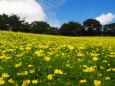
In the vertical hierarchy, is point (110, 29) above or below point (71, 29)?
above

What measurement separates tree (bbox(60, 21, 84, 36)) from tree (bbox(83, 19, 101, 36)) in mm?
1746

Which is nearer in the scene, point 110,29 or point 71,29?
point 110,29

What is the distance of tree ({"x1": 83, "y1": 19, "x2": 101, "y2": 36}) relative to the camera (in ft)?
281

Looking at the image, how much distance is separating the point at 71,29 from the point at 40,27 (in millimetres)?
17476

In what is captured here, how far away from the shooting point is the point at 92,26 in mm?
89125

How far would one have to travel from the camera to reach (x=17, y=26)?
9044 cm

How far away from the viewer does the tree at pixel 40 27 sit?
9822cm

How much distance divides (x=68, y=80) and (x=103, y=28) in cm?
8290

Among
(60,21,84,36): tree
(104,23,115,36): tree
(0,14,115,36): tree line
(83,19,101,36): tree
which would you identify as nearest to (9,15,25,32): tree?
(0,14,115,36): tree line

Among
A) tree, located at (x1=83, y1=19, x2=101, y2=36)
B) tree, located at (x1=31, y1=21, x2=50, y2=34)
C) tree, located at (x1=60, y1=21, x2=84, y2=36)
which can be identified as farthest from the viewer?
tree, located at (x1=31, y1=21, x2=50, y2=34)

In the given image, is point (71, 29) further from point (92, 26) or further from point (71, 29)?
point (92, 26)

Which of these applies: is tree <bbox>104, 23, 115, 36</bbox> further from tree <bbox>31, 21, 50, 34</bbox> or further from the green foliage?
tree <bbox>31, 21, 50, 34</bbox>

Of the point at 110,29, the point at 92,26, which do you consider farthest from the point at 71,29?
the point at 110,29

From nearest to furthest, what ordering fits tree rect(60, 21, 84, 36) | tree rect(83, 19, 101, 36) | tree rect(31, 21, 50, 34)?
1. tree rect(83, 19, 101, 36)
2. tree rect(60, 21, 84, 36)
3. tree rect(31, 21, 50, 34)
